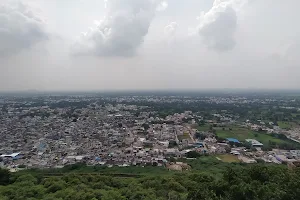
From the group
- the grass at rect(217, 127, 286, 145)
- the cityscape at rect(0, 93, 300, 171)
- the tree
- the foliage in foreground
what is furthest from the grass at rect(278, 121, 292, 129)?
the tree

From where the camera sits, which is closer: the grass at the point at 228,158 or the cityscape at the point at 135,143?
the cityscape at the point at 135,143

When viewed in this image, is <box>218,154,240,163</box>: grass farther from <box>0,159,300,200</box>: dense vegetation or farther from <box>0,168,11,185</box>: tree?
<box>0,168,11,185</box>: tree

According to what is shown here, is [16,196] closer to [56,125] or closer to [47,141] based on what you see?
[47,141]

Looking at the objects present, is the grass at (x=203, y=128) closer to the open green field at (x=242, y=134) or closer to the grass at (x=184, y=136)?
the open green field at (x=242, y=134)

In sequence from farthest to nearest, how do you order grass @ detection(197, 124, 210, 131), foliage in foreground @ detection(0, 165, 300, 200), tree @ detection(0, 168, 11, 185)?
grass @ detection(197, 124, 210, 131) < tree @ detection(0, 168, 11, 185) < foliage in foreground @ detection(0, 165, 300, 200)

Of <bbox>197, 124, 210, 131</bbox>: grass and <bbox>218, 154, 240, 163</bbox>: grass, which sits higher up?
<bbox>197, 124, 210, 131</bbox>: grass

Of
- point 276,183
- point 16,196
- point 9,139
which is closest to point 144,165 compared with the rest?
point 16,196

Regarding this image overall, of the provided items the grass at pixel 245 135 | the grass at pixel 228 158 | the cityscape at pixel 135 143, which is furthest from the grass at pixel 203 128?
the grass at pixel 228 158

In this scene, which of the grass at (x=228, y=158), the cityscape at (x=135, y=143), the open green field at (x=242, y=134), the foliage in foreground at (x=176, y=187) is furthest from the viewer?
the open green field at (x=242, y=134)

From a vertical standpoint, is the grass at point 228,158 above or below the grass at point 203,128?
below
